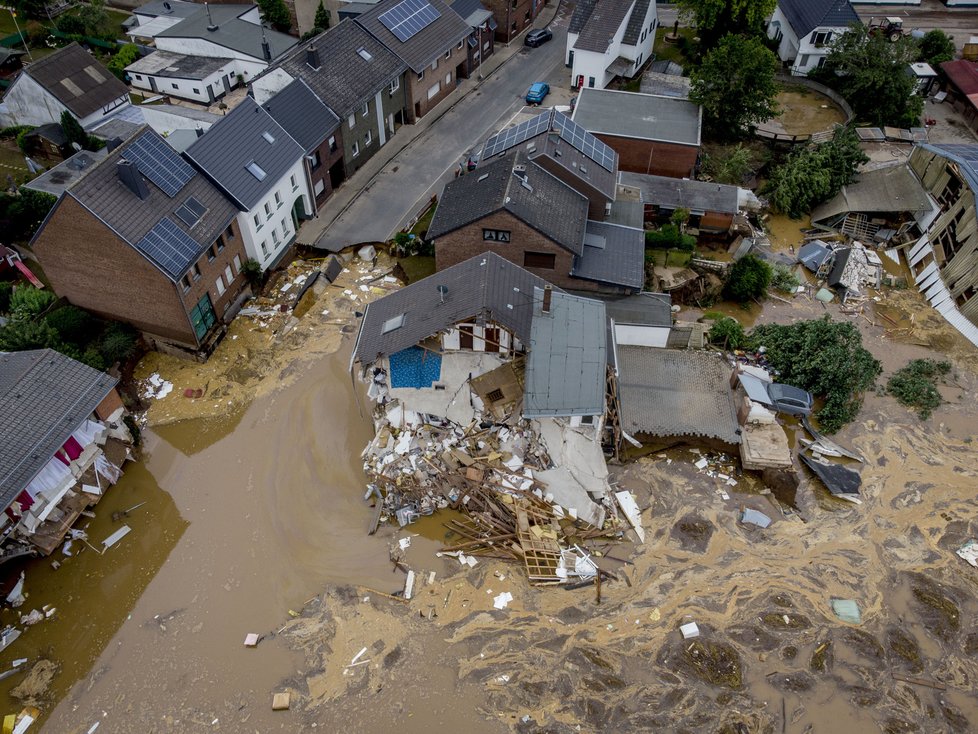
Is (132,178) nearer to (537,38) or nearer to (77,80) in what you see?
(77,80)

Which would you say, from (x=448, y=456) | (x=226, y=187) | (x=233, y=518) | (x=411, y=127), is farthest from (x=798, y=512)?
(x=411, y=127)

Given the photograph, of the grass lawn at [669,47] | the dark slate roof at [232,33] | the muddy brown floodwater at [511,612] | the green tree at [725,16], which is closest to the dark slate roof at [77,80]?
the dark slate roof at [232,33]

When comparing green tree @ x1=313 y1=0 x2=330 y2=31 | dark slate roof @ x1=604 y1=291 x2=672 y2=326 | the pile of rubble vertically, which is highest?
green tree @ x1=313 y1=0 x2=330 y2=31

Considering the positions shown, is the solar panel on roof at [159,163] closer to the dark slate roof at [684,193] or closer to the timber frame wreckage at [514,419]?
the timber frame wreckage at [514,419]

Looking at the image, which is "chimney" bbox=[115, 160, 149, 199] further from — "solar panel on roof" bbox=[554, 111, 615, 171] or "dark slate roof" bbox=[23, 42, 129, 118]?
"dark slate roof" bbox=[23, 42, 129, 118]

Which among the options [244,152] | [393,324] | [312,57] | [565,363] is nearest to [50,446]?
[393,324]

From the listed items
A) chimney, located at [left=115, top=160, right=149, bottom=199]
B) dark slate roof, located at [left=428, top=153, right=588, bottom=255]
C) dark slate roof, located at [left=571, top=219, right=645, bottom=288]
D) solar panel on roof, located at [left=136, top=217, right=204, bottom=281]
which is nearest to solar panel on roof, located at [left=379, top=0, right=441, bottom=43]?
dark slate roof, located at [left=428, top=153, right=588, bottom=255]
